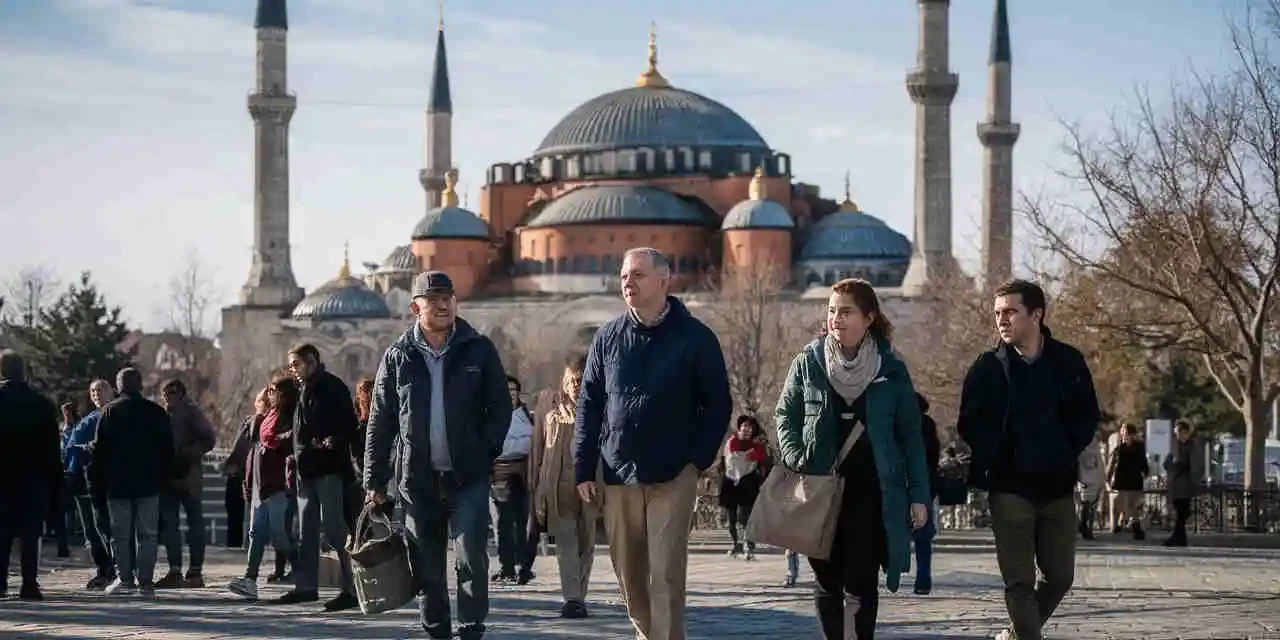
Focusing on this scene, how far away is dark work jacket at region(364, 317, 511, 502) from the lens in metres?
8.68

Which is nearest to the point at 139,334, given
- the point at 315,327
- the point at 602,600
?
the point at 315,327

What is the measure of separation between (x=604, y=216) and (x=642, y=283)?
78.5m

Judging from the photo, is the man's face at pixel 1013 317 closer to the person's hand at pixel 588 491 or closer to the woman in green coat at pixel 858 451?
the woman in green coat at pixel 858 451

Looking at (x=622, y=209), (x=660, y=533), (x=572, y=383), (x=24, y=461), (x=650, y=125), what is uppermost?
(x=650, y=125)

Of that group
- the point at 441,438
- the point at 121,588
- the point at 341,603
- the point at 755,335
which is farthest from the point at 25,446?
the point at 755,335

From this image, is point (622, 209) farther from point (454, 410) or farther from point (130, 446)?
point (454, 410)

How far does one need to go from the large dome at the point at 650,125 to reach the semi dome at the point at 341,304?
1066 centimetres

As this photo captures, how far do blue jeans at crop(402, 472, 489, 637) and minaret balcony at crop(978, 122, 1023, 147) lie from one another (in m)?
69.0

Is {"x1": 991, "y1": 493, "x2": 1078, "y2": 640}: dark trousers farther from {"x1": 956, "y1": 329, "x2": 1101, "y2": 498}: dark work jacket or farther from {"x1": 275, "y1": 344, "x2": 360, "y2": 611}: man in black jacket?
{"x1": 275, "y1": 344, "x2": 360, "y2": 611}: man in black jacket

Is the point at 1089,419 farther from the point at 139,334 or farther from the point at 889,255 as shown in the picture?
the point at 139,334

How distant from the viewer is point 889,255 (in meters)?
84.3

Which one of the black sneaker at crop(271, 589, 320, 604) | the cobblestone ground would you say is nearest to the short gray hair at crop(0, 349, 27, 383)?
the cobblestone ground

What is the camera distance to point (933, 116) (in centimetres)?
7294

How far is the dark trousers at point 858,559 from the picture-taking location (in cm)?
758
